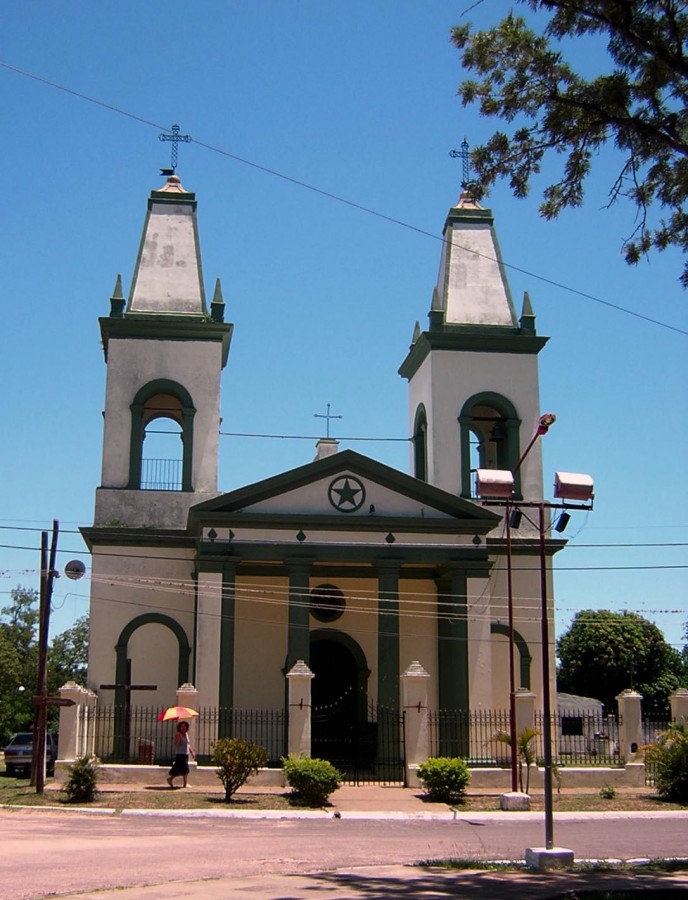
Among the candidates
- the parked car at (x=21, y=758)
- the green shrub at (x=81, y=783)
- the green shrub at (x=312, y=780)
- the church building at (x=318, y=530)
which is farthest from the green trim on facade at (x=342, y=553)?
the green shrub at (x=81, y=783)

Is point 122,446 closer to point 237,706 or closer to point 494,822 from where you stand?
point 237,706

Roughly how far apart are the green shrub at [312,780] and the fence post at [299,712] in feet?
5.68

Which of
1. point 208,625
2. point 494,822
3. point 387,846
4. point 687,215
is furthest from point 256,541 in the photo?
point 687,215

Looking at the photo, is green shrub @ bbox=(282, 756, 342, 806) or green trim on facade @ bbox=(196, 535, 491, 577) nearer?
green shrub @ bbox=(282, 756, 342, 806)

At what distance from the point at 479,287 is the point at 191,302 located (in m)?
8.46

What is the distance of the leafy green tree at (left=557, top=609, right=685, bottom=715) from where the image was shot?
208 feet

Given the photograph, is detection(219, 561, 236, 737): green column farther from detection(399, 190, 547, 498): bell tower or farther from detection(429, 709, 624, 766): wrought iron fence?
detection(399, 190, 547, 498): bell tower

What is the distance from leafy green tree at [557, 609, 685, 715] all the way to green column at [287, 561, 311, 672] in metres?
38.4

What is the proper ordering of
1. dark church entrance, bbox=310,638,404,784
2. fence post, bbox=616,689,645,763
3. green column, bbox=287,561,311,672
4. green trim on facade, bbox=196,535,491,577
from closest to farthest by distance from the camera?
fence post, bbox=616,689,645,763 → dark church entrance, bbox=310,638,404,784 → green column, bbox=287,561,311,672 → green trim on facade, bbox=196,535,491,577

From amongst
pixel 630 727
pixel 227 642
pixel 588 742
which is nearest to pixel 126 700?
pixel 227 642

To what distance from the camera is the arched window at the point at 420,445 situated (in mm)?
33594

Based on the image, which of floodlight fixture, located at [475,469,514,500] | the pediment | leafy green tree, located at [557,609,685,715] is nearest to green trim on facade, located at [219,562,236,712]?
the pediment

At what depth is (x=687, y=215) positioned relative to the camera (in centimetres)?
1441

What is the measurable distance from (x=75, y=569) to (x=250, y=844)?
15432mm
